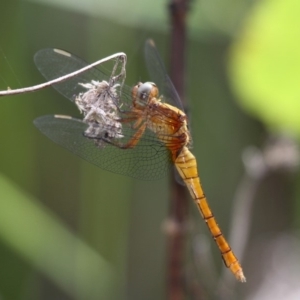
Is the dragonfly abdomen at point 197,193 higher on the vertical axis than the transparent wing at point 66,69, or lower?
lower

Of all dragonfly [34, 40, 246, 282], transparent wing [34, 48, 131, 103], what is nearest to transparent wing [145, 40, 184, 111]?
dragonfly [34, 40, 246, 282]

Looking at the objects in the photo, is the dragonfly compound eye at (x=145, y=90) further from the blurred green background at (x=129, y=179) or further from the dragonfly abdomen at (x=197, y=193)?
the blurred green background at (x=129, y=179)

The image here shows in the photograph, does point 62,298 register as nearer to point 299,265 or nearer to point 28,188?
point 28,188

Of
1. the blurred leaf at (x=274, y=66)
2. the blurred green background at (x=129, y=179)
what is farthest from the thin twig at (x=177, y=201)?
the blurred leaf at (x=274, y=66)

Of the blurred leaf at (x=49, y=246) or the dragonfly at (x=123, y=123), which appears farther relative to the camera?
the blurred leaf at (x=49, y=246)

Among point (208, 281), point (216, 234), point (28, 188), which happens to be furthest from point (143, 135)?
point (208, 281)

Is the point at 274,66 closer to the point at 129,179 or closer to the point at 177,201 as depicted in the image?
the point at 177,201
